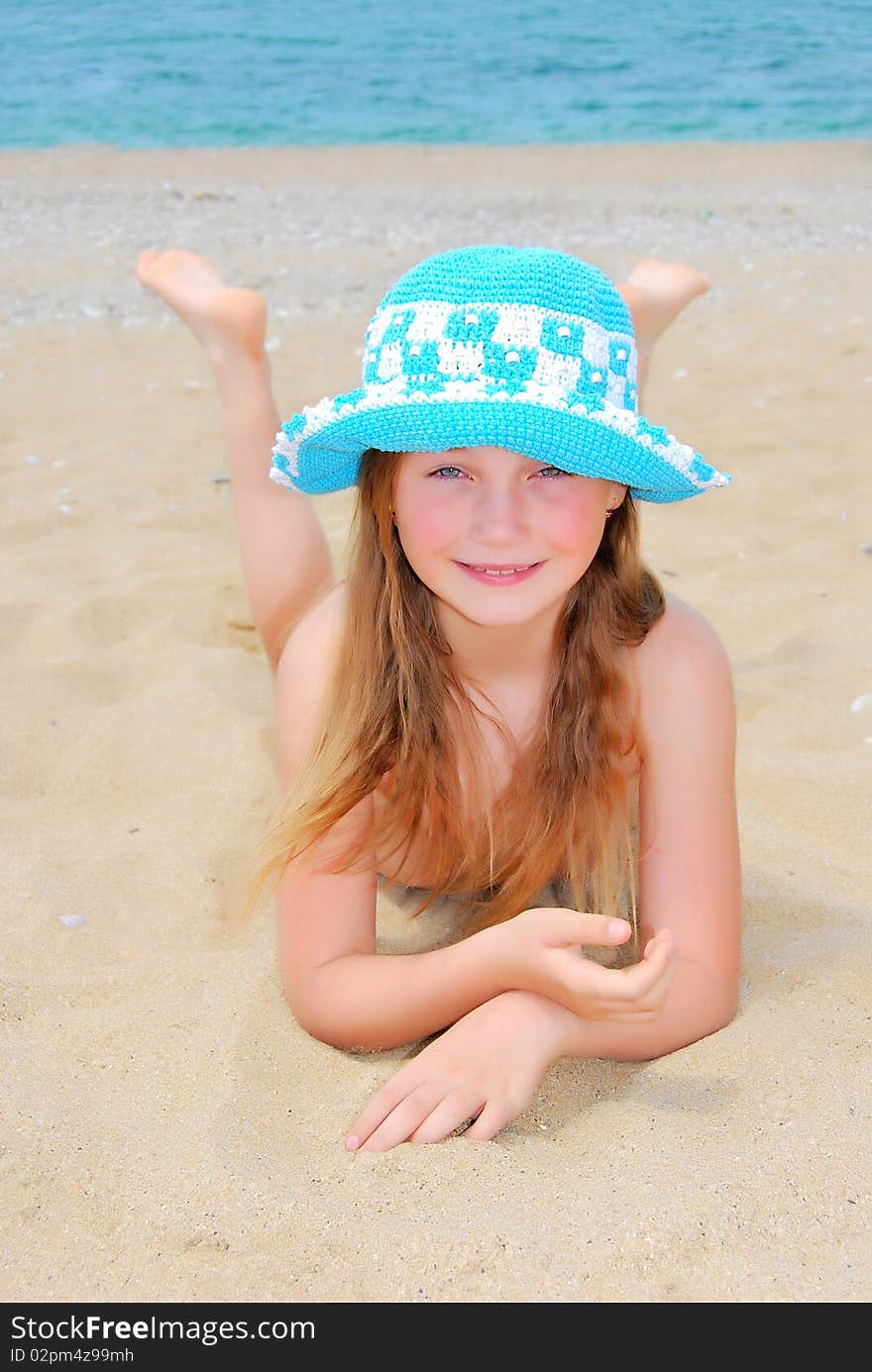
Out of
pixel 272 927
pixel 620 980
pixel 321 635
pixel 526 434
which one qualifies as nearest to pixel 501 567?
pixel 526 434

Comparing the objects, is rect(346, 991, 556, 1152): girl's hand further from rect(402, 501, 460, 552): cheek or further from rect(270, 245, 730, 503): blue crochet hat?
rect(270, 245, 730, 503): blue crochet hat

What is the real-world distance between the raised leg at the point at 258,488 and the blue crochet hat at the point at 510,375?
3.92ft

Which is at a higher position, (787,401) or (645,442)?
(645,442)

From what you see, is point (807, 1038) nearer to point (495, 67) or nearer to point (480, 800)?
point (480, 800)

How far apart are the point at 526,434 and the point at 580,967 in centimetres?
78

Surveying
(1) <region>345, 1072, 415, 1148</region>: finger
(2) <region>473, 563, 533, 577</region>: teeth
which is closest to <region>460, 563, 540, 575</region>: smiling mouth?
(2) <region>473, 563, 533, 577</region>: teeth

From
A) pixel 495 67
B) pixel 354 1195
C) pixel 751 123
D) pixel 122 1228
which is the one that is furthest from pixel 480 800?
pixel 495 67

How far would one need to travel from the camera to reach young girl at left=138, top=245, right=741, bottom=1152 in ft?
6.32

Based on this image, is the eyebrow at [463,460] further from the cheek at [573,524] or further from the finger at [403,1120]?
the finger at [403,1120]

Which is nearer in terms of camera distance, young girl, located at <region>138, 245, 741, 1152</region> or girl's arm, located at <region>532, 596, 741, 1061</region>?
young girl, located at <region>138, 245, 741, 1152</region>

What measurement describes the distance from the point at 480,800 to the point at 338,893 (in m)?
0.35

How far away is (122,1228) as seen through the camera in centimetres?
171

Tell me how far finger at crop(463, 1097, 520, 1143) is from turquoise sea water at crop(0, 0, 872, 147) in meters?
13.8

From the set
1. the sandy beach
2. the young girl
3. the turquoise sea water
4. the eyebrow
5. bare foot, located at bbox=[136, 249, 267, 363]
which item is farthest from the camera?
the turquoise sea water
